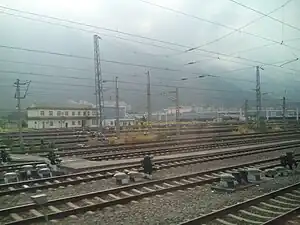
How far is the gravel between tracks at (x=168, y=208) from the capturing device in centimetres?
653

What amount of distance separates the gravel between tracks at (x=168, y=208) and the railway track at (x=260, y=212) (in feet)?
1.48

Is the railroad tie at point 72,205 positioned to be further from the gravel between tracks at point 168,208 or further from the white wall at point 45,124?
the white wall at point 45,124

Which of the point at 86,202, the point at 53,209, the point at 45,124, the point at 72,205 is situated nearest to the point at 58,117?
the point at 45,124

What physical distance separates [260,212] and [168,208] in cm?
211

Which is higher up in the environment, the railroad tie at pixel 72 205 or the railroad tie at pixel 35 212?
the railroad tie at pixel 35 212

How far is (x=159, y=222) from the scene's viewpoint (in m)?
6.43

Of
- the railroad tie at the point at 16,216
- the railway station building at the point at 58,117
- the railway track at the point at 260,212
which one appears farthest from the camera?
the railway station building at the point at 58,117

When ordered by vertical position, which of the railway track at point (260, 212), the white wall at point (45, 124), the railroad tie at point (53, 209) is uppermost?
the white wall at point (45, 124)

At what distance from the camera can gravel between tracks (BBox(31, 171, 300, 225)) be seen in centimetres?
653

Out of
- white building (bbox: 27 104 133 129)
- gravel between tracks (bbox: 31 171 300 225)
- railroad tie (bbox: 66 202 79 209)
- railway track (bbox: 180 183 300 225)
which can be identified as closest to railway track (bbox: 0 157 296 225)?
railroad tie (bbox: 66 202 79 209)

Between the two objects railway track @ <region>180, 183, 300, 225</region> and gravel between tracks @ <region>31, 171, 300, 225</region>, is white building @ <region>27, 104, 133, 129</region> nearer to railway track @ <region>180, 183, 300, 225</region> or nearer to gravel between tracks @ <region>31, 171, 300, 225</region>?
gravel between tracks @ <region>31, 171, 300, 225</region>

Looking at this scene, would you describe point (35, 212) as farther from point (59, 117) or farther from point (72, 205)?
point (59, 117)

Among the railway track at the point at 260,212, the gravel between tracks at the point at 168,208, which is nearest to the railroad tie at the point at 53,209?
the gravel between tracks at the point at 168,208

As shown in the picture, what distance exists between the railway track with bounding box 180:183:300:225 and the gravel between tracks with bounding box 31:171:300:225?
451 mm
